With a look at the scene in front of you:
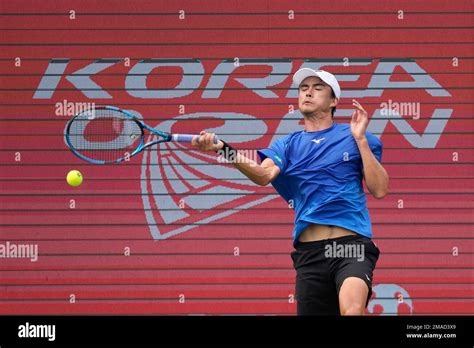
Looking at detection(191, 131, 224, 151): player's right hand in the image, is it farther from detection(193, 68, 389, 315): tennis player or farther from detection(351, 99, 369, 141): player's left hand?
detection(351, 99, 369, 141): player's left hand

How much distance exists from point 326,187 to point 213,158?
3912mm

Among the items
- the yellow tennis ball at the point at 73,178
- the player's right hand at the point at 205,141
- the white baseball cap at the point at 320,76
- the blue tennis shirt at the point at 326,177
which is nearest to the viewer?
the player's right hand at the point at 205,141

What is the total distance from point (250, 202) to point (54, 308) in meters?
2.31

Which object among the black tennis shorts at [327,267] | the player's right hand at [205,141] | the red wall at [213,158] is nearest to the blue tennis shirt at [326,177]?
the black tennis shorts at [327,267]

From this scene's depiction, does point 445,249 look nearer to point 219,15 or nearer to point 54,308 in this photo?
point 219,15

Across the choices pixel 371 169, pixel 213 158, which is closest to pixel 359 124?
pixel 371 169

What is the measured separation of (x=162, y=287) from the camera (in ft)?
36.1

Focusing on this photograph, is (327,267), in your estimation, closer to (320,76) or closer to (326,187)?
(326,187)

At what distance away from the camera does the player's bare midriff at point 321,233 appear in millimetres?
7129

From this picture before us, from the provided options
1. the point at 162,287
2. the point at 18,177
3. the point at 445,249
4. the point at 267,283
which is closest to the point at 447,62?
the point at 445,249

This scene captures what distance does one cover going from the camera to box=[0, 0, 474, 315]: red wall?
1098 centimetres

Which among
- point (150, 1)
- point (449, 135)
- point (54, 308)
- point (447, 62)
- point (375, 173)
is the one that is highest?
point (150, 1)

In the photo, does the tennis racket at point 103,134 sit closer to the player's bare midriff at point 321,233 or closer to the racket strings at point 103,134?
the racket strings at point 103,134

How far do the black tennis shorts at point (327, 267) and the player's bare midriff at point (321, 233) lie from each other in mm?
34
